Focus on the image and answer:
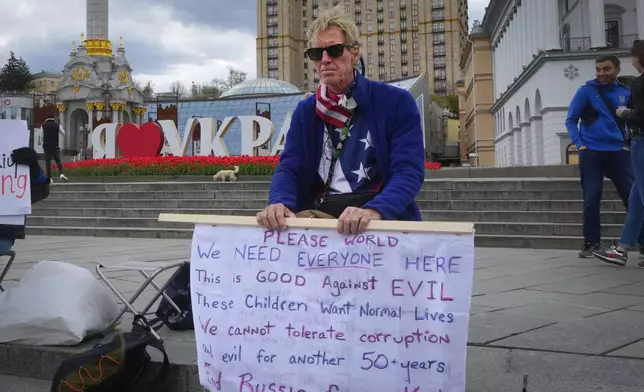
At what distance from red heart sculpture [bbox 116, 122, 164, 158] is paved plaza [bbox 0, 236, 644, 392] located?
1480 cm

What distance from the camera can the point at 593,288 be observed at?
17.3 ft

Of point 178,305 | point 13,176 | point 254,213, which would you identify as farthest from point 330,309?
point 254,213

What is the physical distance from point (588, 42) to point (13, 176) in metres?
35.1

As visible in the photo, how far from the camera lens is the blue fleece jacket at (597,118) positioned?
6414mm

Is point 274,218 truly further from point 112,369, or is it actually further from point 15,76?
point 15,76

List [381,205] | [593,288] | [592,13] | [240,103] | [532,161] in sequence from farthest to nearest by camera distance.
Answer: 1. [240,103]
2. [532,161]
3. [592,13]
4. [593,288]
5. [381,205]

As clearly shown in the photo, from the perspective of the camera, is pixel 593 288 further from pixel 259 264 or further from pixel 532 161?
pixel 532 161

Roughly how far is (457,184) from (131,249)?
19.1 feet

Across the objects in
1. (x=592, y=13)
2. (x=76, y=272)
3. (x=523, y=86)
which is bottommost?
(x=76, y=272)

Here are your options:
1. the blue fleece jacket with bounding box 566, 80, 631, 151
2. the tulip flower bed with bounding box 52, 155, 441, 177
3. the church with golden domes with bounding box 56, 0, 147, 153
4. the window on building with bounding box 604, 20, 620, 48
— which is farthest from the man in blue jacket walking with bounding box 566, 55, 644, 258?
the church with golden domes with bounding box 56, 0, 147, 153

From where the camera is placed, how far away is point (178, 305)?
407 centimetres

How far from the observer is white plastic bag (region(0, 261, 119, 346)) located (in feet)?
11.9

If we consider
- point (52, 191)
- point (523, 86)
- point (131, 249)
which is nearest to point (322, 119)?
point (131, 249)

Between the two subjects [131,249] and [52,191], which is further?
[52,191]
